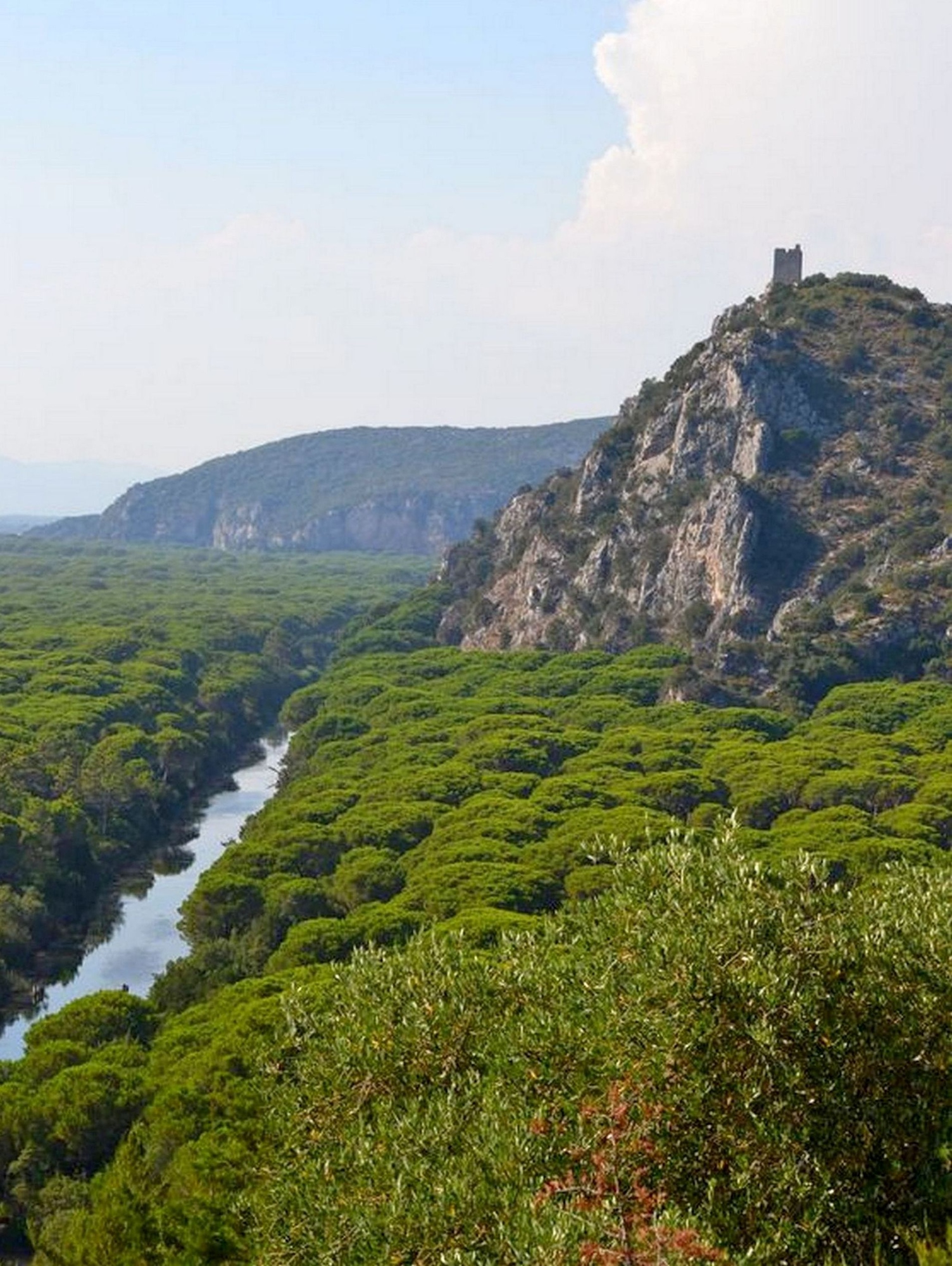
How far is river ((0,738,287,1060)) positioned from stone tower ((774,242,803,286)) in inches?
4290

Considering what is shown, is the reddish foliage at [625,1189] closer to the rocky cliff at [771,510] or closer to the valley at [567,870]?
the valley at [567,870]

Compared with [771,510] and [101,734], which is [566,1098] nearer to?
[101,734]

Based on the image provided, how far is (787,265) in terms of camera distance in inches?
7224

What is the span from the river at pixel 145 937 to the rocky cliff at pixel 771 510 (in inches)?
1889

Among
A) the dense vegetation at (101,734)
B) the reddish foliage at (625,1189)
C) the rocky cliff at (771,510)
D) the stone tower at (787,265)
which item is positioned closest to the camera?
the reddish foliage at (625,1189)

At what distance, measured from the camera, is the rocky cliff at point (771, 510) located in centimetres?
12694

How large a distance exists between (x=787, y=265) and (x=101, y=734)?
117m

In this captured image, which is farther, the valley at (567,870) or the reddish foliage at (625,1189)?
the valley at (567,870)

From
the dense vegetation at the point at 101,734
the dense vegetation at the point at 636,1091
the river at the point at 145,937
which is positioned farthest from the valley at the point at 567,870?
the river at the point at 145,937

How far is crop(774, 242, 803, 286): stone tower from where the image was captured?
183125mm

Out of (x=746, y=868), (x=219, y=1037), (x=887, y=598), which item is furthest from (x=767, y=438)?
(x=746, y=868)

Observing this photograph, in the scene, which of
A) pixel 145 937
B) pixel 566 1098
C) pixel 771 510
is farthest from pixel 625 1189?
pixel 771 510

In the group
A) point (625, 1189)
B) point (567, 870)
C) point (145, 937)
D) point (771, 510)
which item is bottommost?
point (145, 937)

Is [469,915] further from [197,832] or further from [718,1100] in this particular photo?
[197,832]
